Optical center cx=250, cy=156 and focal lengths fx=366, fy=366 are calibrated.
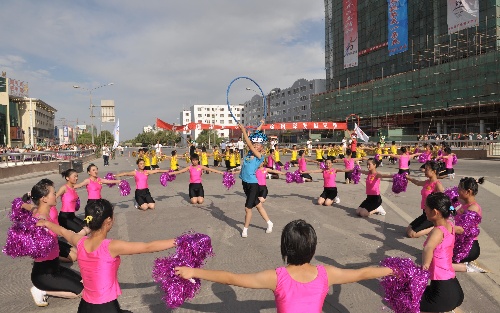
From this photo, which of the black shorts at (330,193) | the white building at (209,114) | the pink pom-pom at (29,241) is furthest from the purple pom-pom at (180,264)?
the white building at (209,114)

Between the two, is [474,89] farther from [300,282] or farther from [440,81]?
[300,282]

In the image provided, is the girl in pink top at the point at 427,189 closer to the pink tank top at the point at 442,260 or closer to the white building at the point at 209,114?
the pink tank top at the point at 442,260

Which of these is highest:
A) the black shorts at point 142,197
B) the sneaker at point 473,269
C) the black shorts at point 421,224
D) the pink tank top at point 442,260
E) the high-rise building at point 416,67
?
the high-rise building at point 416,67

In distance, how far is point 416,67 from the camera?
58531 mm

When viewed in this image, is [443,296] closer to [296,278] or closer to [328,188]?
[296,278]

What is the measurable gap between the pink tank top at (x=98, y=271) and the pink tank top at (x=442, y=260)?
2839mm

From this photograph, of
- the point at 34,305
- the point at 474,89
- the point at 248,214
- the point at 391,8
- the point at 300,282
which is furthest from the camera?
the point at 391,8

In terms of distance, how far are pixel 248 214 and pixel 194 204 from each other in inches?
167

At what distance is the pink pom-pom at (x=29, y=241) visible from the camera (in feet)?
13.0

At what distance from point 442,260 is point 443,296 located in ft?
1.11

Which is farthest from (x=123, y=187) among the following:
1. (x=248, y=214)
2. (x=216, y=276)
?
(x=216, y=276)

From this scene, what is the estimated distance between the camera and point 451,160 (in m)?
15.2

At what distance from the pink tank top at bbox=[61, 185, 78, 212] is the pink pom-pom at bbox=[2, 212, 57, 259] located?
9.05 feet

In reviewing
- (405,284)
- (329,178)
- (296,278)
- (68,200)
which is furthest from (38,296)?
(329,178)
